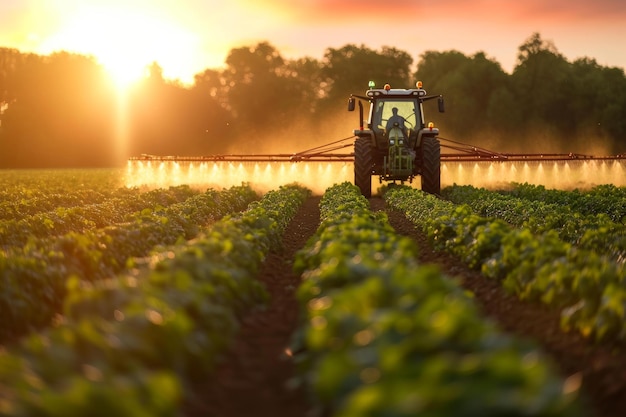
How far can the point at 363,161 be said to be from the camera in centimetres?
2398

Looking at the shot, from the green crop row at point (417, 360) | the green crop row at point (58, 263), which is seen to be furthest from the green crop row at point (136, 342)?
the green crop row at point (58, 263)

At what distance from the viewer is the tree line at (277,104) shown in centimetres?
6825

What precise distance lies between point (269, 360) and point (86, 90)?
81.1 meters

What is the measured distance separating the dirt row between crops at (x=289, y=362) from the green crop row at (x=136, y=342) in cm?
20

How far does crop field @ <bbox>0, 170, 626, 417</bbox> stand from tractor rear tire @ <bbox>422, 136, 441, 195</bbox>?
9.65 m

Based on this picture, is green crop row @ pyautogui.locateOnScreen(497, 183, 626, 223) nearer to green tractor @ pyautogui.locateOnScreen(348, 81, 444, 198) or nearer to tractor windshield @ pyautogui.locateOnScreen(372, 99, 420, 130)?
green tractor @ pyautogui.locateOnScreen(348, 81, 444, 198)

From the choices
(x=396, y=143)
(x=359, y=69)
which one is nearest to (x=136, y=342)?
(x=396, y=143)

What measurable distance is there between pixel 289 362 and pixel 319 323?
6.13ft

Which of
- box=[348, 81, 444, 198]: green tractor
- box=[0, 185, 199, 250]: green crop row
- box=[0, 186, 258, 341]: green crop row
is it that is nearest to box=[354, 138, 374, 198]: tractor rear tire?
box=[348, 81, 444, 198]: green tractor

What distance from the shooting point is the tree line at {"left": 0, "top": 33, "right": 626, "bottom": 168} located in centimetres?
6825

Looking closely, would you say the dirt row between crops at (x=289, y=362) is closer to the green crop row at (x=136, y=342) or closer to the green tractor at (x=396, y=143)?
the green crop row at (x=136, y=342)

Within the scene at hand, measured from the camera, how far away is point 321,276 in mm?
7656

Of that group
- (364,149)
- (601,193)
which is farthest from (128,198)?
(601,193)

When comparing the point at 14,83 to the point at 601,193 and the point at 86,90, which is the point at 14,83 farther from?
the point at 601,193
